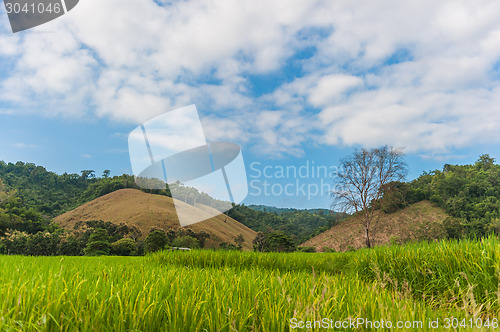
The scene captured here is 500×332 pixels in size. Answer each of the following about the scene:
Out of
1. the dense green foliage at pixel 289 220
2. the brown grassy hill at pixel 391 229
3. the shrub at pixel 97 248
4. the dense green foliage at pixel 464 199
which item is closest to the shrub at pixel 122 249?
the shrub at pixel 97 248

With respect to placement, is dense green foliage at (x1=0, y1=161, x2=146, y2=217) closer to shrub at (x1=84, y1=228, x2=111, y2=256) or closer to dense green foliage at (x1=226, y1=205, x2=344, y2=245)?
dense green foliage at (x1=226, y1=205, x2=344, y2=245)

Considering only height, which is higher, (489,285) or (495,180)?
(495,180)

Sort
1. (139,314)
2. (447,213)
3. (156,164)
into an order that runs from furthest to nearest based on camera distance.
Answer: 1. (447,213)
2. (156,164)
3. (139,314)

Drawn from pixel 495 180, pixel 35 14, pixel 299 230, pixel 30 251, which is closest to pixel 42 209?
pixel 30 251

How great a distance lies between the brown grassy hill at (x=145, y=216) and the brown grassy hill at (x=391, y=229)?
1025cm

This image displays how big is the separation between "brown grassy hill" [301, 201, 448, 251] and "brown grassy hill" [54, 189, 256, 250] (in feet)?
33.6

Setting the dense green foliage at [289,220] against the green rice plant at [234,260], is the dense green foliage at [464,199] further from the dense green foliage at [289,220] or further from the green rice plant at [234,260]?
the green rice plant at [234,260]

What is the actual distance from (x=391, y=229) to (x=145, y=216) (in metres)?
32.2

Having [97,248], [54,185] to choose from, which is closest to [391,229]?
[97,248]

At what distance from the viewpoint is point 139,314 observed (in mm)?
1759

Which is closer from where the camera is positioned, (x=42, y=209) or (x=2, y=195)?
(x=2, y=195)

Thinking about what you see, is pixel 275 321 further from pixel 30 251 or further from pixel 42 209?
pixel 42 209

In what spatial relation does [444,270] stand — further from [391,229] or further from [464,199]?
[464,199]

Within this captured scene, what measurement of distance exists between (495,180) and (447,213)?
1080 centimetres
